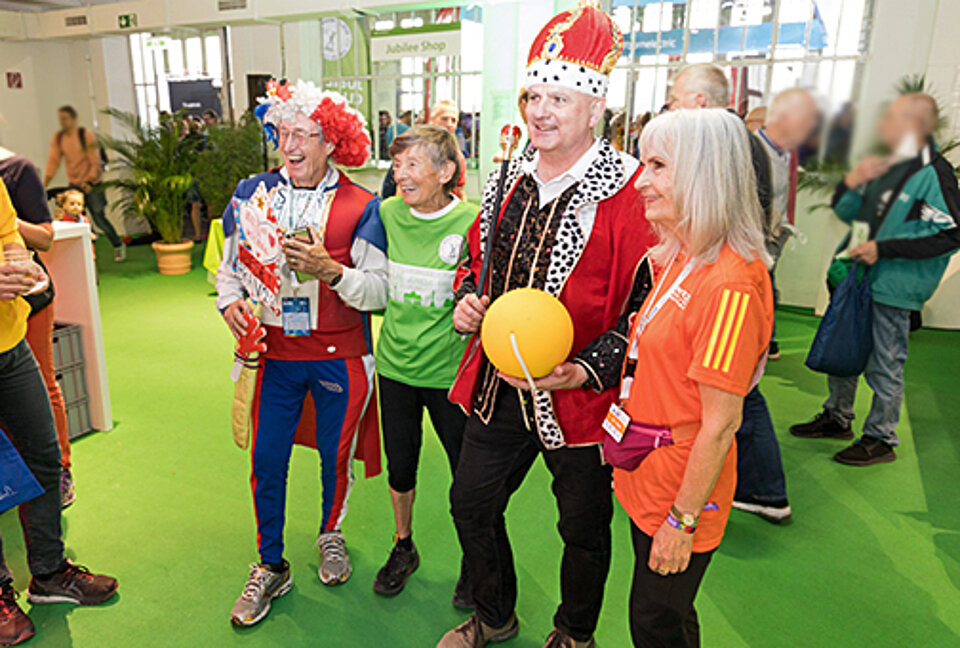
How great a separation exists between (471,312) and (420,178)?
0.62m

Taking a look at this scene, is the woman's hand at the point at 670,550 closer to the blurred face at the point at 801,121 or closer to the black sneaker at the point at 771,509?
the black sneaker at the point at 771,509

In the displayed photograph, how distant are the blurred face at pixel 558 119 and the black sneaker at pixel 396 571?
63.0 inches

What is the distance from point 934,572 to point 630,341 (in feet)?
6.62

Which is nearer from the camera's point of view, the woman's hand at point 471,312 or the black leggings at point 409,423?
the woman's hand at point 471,312

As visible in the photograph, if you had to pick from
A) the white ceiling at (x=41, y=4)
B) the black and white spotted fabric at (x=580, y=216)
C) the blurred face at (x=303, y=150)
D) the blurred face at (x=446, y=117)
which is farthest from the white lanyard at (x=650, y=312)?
the white ceiling at (x=41, y=4)

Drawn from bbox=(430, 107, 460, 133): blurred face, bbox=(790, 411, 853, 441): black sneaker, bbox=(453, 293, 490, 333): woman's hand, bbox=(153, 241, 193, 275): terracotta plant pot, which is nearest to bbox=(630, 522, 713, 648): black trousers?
bbox=(453, 293, 490, 333): woman's hand

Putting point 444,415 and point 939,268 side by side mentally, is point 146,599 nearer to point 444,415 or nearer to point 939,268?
point 444,415

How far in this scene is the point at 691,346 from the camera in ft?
4.38

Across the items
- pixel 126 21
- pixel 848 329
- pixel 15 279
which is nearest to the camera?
pixel 15 279

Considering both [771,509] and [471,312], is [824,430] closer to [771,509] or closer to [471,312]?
[771,509]

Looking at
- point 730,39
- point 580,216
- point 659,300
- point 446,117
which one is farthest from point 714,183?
point 730,39

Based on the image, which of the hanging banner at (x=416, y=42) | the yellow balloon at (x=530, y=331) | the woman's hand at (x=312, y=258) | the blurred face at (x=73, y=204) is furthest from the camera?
the hanging banner at (x=416, y=42)

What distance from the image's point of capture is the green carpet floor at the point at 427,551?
2.25m

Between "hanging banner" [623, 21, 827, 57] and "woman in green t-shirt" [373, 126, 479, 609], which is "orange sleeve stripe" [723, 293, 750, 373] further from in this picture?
"hanging banner" [623, 21, 827, 57]
